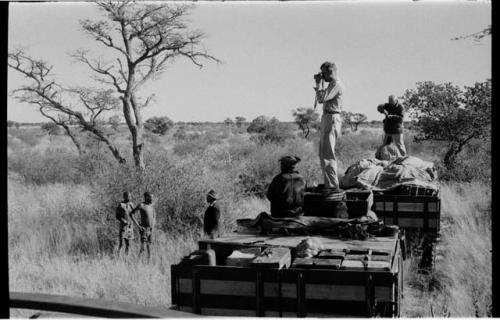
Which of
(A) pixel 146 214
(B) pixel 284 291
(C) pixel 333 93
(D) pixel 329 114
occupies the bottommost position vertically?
(B) pixel 284 291

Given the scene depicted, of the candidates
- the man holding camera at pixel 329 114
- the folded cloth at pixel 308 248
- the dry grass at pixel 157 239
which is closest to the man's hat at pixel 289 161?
the man holding camera at pixel 329 114

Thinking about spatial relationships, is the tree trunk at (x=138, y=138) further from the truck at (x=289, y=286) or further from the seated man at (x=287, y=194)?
the truck at (x=289, y=286)

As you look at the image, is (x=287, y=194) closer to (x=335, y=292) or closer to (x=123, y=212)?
(x=335, y=292)

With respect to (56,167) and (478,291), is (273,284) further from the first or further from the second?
(56,167)

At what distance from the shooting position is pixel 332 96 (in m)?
7.24

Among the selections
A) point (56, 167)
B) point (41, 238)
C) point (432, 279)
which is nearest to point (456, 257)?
point (432, 279)

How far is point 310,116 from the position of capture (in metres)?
41.2

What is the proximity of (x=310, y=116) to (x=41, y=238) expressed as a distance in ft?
106

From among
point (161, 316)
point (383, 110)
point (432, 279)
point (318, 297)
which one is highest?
point (383, 110)

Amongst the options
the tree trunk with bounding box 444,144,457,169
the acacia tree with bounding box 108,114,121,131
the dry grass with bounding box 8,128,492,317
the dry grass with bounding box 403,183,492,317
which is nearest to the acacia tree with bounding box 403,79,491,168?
the tree trunk with bounding box 444,144,457,169

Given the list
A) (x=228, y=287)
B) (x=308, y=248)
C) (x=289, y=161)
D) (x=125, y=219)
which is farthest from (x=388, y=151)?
(x=228, y=287)

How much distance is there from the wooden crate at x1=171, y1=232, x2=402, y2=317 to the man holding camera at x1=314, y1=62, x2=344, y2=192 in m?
2.88

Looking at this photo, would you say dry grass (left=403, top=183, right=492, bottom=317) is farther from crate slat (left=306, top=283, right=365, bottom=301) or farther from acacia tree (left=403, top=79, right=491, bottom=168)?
acacia tree (left=403, top=79, right=491, bottom=168)

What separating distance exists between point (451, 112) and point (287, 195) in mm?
9806
